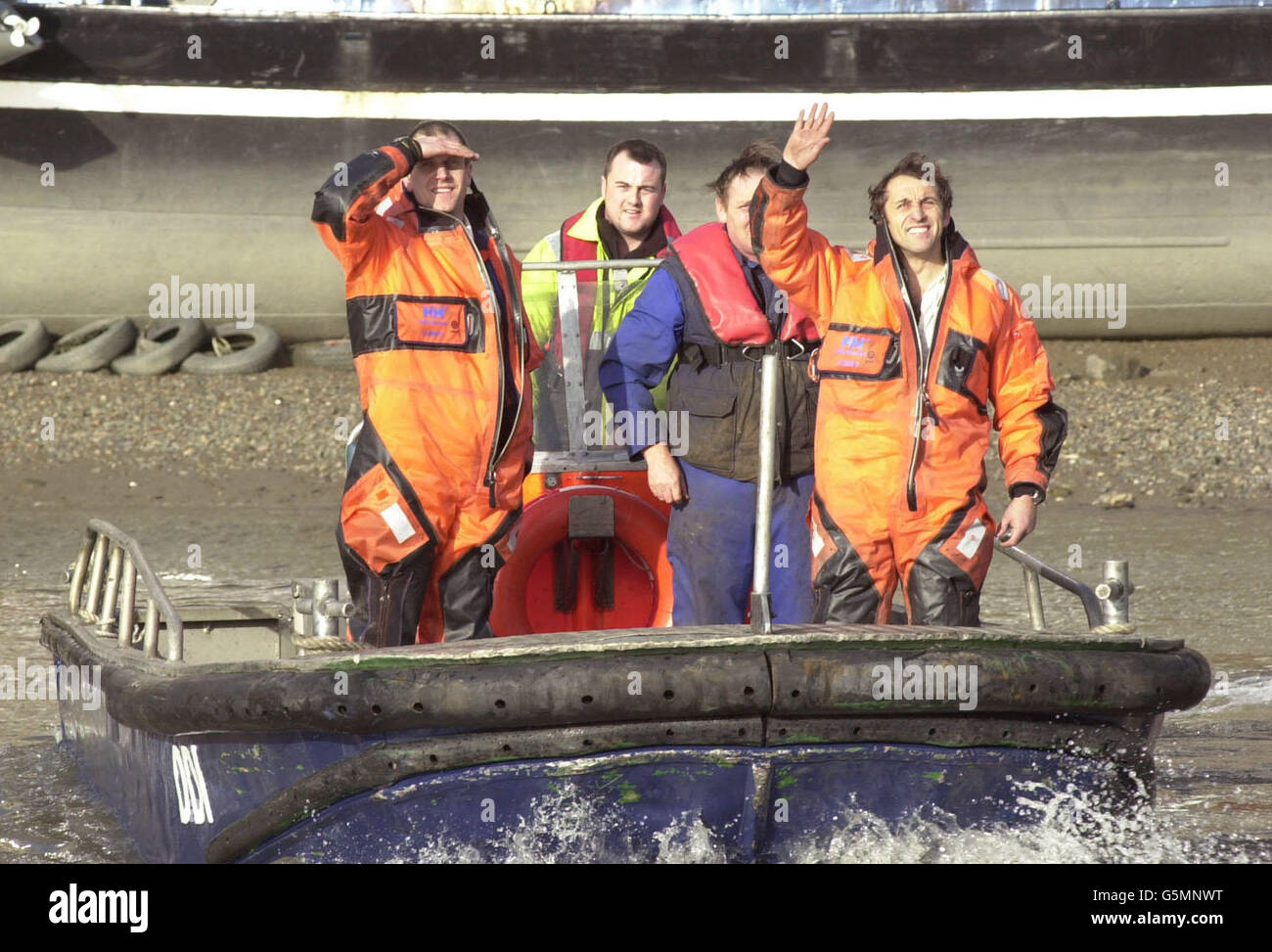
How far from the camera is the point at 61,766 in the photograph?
5.91 m

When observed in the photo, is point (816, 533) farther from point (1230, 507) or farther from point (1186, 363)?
point (1186, 363)

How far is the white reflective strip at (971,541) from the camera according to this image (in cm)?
429

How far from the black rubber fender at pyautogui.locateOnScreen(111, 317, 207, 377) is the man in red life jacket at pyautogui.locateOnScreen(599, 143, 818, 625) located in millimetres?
8071

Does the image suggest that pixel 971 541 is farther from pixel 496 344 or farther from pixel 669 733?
pixel 496 344

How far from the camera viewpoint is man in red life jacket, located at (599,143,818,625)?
4.58 meters

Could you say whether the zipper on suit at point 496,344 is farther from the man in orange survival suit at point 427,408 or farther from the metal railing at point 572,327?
the metal railing at point 572,327

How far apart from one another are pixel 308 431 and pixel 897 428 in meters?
7.56

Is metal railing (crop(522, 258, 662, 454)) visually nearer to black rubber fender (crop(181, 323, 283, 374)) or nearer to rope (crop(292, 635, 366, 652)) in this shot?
rope (crop(292, 635, 366, 652))

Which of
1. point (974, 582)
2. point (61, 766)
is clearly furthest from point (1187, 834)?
point (61, 766)

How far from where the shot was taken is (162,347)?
478 inches

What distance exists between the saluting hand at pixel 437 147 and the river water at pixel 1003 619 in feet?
5.47

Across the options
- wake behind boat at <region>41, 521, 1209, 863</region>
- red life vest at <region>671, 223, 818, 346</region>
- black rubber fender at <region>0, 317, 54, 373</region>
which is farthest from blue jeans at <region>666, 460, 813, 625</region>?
black rubber fender at <region>0, 317, 54, 373</region>

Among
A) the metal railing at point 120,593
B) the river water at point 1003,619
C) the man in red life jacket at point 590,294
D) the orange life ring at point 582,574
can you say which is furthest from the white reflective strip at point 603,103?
the orange life ring at point 582,574

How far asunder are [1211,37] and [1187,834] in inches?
340
